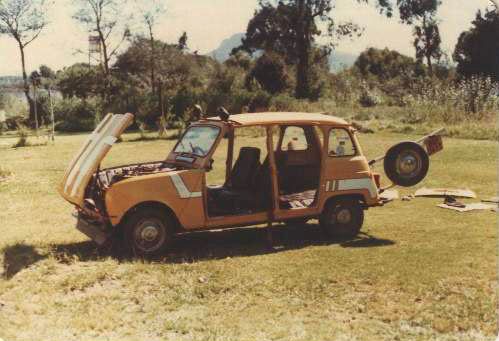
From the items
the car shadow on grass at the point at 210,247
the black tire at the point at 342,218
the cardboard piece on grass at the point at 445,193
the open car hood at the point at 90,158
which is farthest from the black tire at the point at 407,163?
the open car hood at the point at 90,158

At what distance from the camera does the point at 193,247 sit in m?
7.63

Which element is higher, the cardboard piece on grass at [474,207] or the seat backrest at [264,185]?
the seat backrest at [264,185]

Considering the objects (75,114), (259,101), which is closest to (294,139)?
(259,101)

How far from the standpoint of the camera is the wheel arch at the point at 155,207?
22.4 feet

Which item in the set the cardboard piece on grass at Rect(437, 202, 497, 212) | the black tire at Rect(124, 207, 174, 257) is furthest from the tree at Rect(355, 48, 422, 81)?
the black tire at Rect(124, 207, 174, 257)

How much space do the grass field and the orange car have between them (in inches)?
16.5

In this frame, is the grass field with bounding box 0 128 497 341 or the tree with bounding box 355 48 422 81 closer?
the grass field with bounding box 0 128 497 341

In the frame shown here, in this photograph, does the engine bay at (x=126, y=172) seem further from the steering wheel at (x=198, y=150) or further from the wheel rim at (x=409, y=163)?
the wheel rim at (x=409, y=163)

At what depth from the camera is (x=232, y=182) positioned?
8.37 metres

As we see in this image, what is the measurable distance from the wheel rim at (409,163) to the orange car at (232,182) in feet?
0.05

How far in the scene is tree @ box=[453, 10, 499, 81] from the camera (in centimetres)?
3581

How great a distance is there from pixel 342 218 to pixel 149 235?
9.22 ft

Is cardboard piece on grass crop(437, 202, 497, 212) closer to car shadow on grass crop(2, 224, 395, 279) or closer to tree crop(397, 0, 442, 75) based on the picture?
car shadow on grass crop(2, 224, 395, 279)

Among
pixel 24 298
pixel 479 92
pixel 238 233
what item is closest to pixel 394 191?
pixel 238 233
